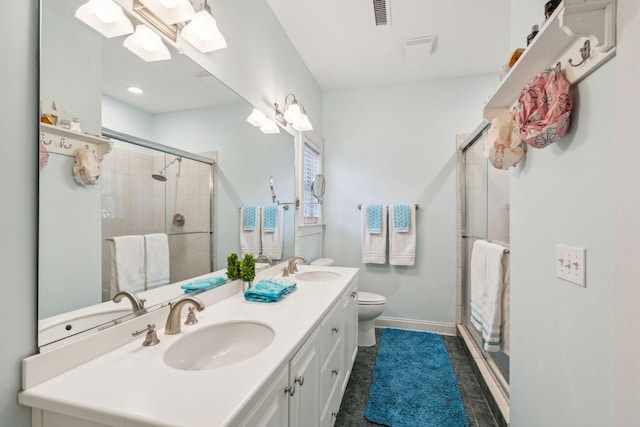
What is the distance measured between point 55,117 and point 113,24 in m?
0.38

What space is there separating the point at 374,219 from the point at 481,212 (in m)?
0.98

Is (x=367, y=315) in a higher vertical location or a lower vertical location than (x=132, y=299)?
lower

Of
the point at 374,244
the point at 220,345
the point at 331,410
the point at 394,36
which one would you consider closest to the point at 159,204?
the point at 220,345

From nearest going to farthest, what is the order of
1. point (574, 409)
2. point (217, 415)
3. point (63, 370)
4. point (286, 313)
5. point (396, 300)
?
point (217, 415) → point (63, 370) → point (574, 409) → point (286, 313) → point (396, 300)

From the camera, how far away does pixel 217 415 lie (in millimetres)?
602

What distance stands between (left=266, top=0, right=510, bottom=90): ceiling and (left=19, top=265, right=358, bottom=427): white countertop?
2133 millimetres

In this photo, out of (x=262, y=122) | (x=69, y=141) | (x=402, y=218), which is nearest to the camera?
(x=69, y=141)

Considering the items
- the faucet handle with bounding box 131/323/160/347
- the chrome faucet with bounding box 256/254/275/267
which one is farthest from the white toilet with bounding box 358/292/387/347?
the faucet handle with bounding box 131/323/160/347

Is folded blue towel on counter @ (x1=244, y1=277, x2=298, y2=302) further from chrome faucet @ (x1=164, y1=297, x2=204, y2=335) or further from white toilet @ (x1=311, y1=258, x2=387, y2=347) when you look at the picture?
white toilet @ (x1=311, y1=258, x2=387, y2=347)

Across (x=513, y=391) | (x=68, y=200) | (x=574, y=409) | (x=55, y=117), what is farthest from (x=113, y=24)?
(x=513, y=391)

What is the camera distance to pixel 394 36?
227cm

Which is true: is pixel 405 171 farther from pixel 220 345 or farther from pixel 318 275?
pixel 220 345

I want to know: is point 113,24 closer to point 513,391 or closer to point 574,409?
point 574,409

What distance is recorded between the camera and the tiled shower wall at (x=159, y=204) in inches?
36.5
